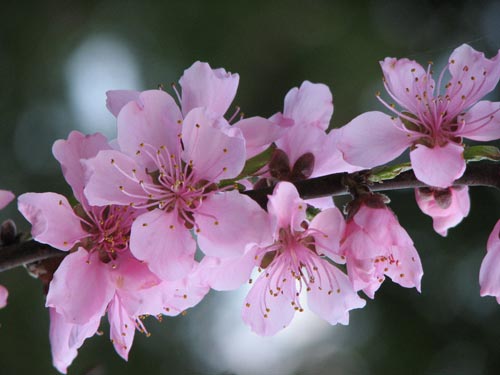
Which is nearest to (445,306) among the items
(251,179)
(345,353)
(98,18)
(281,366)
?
(345,353)

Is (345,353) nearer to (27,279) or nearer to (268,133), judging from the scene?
(27,279)

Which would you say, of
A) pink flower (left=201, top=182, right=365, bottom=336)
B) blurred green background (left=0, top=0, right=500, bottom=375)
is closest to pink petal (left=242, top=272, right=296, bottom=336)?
pink flower (left=201, top=182, right=365, bottom=336)

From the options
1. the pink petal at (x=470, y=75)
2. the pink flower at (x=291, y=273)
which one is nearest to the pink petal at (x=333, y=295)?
the pink flower at (x=291, y=273)

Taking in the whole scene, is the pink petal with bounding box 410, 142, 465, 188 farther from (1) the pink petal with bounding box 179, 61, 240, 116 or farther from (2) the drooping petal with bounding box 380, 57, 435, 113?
(1) the pink petal with bounding box 179, 61, 240, 116

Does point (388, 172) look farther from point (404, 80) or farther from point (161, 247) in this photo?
point (161, 247)

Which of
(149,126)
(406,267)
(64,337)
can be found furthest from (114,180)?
(406,267)

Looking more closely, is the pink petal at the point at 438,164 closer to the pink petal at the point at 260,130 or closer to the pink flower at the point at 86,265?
the pink petal at the point at 260,130

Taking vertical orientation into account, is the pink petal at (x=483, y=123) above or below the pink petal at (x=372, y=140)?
above
